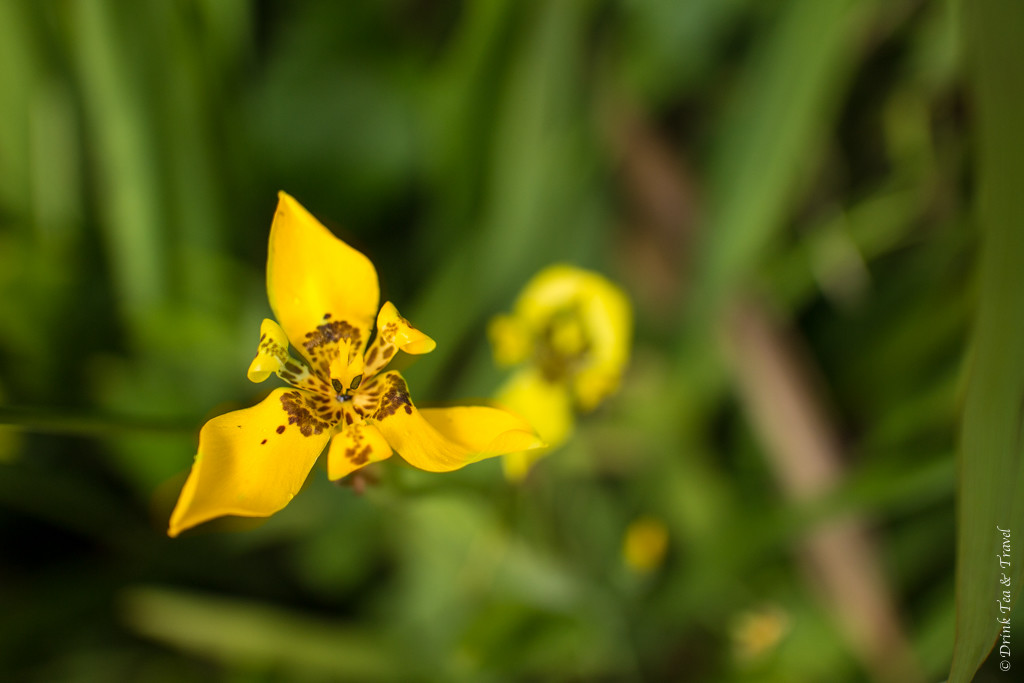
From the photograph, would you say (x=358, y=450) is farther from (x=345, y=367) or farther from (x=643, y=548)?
(x=643, y=548)

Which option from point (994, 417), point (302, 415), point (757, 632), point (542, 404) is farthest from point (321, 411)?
point (757, 632)

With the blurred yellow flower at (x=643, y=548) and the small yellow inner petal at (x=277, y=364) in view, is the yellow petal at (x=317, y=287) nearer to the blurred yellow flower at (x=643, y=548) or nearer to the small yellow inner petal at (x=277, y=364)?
the small yellow inner petal at (x=277, y=364)

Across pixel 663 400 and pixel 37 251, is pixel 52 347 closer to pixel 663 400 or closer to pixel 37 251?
pixel 37 251

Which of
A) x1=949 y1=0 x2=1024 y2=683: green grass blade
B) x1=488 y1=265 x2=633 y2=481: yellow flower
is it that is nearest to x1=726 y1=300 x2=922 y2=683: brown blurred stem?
x1=488 y1=265 x2=633 y2=481: yellow flower

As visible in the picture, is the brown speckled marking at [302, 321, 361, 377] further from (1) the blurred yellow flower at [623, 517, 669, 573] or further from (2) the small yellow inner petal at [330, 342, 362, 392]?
(1) the blurred yellow flower at [623, 517, 669, 573]

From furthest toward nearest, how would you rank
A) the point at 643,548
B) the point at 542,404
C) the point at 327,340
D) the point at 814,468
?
the point at 814,468 < the point at 643,548 < the point at 542,404 < the point at 327,340

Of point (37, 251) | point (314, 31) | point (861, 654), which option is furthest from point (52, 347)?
point (861, 654)
